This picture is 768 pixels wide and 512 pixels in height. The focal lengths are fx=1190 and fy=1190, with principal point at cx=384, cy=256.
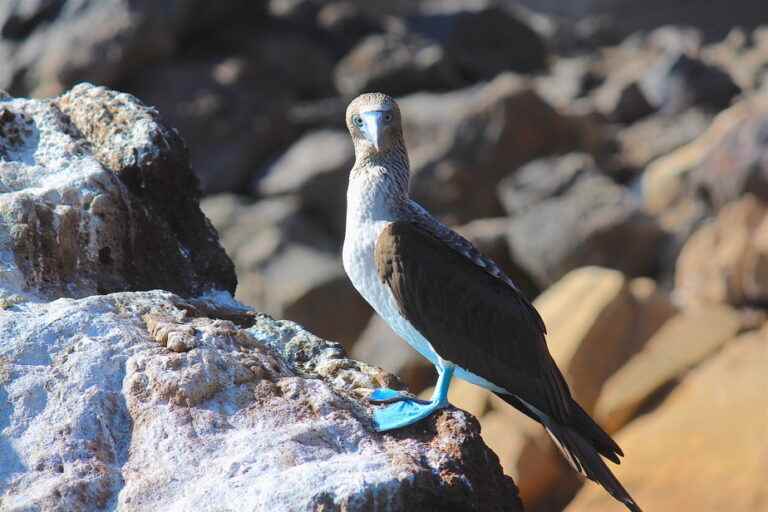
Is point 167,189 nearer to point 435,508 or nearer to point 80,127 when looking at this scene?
point 80,127

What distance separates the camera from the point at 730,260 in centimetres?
1306

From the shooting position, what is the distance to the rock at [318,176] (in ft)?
63.5

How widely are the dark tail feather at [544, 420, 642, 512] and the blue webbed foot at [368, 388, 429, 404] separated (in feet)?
2.40

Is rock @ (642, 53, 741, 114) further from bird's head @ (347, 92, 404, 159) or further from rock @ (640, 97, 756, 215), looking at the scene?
bird's head @ (347, 92, 404, 159)

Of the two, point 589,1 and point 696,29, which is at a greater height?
point 589,1

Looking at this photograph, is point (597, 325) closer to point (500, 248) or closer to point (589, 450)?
point (589, 450)

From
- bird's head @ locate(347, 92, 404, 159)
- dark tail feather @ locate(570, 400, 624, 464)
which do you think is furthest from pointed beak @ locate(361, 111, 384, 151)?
dark tail feather @ locate(570, 400, 624, 464)

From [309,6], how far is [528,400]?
20.2m

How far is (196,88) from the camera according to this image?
20453 millimetres

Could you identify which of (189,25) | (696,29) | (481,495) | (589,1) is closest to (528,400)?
(481,495)

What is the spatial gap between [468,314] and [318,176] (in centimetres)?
1492

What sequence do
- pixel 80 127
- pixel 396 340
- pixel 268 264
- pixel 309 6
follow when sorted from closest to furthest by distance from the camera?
pixel 80 127 → pixel 396 340 → pixel 268 264 → pixel 309 6

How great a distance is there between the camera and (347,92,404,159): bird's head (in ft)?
16.1

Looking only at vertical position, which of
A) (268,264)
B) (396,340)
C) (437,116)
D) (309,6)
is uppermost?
(309,6)
